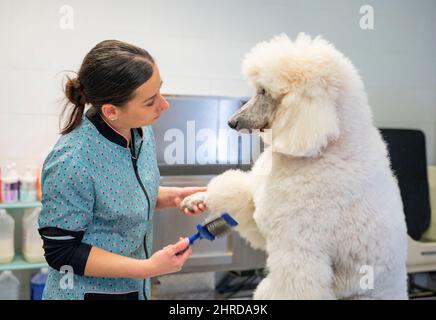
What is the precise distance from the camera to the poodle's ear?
812 millimetres

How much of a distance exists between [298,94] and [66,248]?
1.89 ft

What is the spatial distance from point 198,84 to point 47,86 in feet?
2.42

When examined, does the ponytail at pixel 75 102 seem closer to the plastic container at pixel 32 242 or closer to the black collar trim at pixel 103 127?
the black collar trim at pixel 103 127

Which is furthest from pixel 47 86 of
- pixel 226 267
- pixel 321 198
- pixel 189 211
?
pixel 321 198

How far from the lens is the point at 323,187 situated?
0.84 m

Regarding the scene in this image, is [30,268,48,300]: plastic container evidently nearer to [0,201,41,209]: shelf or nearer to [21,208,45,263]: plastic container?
[21,208,45,263]: plastic container

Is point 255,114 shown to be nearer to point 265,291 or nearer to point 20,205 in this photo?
point 265,291

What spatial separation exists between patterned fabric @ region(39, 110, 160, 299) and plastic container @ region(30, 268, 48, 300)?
3.68ft

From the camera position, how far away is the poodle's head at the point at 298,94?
2.69ft

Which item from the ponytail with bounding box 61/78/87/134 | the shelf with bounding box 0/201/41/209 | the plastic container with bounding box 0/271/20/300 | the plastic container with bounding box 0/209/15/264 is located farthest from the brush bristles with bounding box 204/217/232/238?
the plastic container with bounding box 0/271/20/300

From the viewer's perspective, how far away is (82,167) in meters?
0.96

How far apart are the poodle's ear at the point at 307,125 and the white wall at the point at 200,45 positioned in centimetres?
154

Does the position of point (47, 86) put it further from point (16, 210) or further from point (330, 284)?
point (330, 284)
